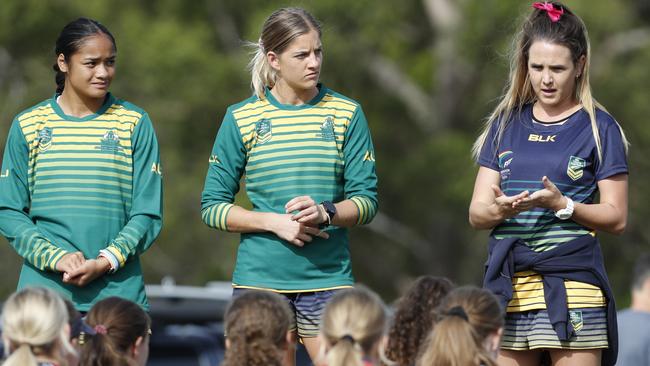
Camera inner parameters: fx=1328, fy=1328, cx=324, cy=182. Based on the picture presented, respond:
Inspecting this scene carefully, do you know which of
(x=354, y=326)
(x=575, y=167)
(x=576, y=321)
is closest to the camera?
(x=354, y=326)

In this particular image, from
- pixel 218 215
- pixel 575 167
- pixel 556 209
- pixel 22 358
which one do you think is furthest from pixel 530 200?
pixel 22 358

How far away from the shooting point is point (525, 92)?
5875mm

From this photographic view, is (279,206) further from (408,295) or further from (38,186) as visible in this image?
(38,186)

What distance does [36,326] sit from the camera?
5.07m

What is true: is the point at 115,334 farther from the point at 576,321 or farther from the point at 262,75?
the point at 576,321

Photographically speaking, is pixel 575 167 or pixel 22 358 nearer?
pixel 22 358

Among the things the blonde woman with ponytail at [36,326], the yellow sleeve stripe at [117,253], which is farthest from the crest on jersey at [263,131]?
the blonde woman with ponytail at [36,326]

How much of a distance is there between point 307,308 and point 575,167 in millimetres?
1305

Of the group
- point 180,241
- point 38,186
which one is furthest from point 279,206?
point 180,241

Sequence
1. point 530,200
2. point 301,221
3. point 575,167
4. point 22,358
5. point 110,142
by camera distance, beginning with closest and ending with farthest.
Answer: point 22,358
point 530,200
point 575,167
point 301,221
point 110,142

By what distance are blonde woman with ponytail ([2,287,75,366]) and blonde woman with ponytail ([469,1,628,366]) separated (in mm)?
Result: 1810

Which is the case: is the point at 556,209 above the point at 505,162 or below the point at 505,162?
below

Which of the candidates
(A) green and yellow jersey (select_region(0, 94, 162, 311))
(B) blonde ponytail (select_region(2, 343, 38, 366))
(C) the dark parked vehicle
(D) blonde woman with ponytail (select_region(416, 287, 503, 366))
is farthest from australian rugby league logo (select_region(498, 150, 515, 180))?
(C) the dark parked vehicle

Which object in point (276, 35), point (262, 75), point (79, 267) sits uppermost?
point (276, 35)
